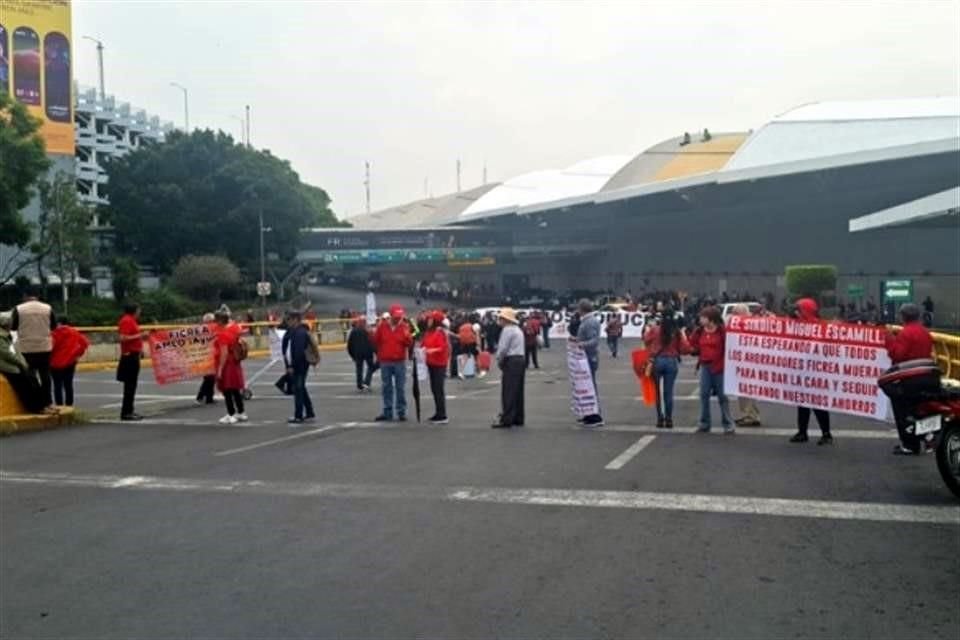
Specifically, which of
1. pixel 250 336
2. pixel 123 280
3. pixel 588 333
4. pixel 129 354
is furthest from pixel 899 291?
pixel 123 280

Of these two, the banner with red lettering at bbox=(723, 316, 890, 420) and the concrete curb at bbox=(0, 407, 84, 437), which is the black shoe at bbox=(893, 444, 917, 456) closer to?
the banner with red lettering at bbox=(723, 316, 890, 420)

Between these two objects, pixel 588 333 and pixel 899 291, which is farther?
pixel 899 291

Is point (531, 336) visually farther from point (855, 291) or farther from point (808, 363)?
point (855, 291)

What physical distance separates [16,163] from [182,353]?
3018 centimetres

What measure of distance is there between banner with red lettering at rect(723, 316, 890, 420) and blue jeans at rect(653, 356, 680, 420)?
2.39 ft

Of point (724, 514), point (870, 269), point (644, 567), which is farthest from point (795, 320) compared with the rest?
point (870, 269)

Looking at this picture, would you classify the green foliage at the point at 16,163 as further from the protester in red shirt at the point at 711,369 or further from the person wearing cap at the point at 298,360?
the protester in red shirt at the point at 711,369

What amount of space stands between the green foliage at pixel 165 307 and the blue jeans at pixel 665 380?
37.8m

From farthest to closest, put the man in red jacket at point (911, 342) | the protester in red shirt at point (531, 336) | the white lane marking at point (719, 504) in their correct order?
1. the protester in red shirt at point (531, 336)
2. the man in red jacket at point (911, 342)
3. the white lane marking at point (719, 504)

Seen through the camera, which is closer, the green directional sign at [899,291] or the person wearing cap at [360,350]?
the person wearing cap at [360,350]

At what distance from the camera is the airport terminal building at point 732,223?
49.7 m

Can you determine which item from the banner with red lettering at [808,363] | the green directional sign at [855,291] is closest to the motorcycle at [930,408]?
the banner with red lettering at [808,363]

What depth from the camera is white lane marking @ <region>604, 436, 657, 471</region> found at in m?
10.9

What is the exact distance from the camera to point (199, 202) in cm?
6625
